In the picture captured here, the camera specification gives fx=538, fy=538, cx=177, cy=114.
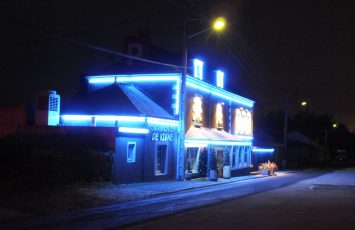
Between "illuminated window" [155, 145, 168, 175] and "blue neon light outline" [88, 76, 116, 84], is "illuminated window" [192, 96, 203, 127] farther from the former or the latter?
"blue neon light outline" [88, 76, 116, 84]

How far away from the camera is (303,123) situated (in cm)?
A: 13825

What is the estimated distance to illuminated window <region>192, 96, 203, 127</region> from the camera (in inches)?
1400

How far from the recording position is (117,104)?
3112cm

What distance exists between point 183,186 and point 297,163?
50.5 meters

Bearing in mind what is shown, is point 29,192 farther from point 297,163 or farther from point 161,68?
point 297,163

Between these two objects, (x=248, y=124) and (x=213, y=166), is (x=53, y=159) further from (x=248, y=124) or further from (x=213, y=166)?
(x=248, y=124)

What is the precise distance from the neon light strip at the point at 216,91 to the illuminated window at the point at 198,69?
711 mm

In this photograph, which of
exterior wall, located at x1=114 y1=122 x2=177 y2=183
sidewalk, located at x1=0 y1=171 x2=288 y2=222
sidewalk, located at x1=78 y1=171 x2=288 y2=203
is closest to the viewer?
sidewalk, located at x1=0 y1=171 x2=288 y2=222

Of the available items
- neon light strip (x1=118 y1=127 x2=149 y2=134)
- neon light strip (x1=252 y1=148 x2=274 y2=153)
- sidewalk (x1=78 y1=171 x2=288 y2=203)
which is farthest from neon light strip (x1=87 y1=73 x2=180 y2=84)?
neon light strip (x1=252 y1=148 x2=274 y2=153)

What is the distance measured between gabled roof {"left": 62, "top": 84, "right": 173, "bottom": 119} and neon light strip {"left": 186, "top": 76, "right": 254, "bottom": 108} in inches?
121

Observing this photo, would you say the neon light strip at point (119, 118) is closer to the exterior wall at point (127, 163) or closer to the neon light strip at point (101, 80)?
the exterior wall at point (127, 163)

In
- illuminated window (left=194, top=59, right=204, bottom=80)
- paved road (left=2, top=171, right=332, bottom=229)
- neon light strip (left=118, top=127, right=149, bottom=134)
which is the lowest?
paved road (left=2, top=171, right=332, bottom=229)

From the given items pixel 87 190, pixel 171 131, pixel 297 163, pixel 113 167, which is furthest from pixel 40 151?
pixel 297 163

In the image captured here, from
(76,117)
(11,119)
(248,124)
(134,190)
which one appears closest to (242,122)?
(248,124)
